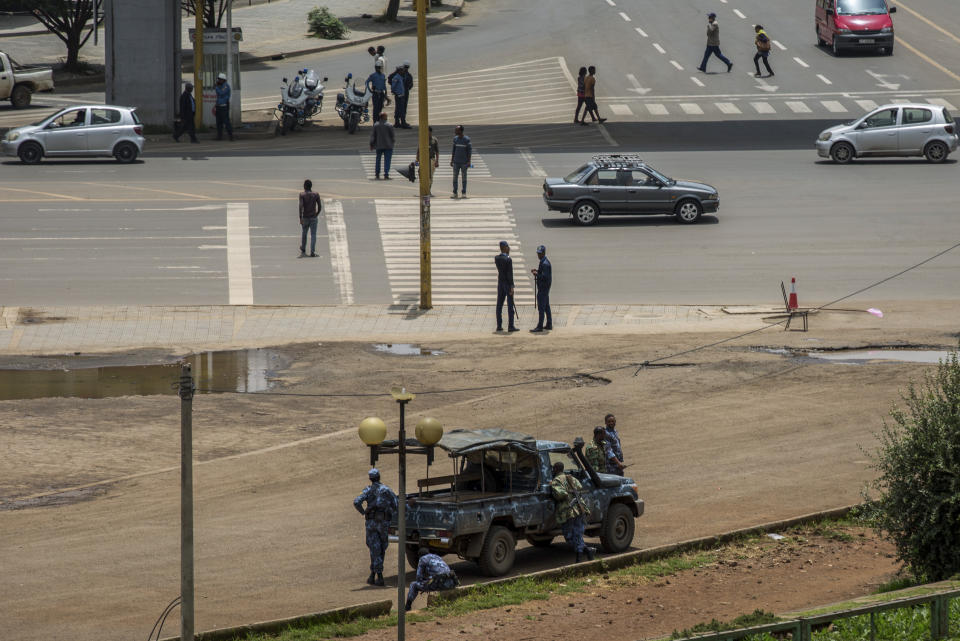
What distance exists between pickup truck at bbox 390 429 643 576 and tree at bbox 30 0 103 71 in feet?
138

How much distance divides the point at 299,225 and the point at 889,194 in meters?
15.2

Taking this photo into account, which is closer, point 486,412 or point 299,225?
point 486,412

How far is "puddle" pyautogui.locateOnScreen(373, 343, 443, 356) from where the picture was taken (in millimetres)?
25156

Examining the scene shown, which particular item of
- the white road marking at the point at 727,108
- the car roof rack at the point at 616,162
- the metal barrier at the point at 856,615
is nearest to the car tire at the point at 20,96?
the white road marking at the point at 727,108

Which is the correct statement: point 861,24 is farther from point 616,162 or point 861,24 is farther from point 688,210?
point 616,162

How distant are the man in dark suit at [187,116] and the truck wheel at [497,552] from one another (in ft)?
98.2

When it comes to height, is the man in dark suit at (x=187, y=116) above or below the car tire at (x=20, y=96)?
below

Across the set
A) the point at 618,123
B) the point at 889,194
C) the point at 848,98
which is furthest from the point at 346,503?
the point at 848,98

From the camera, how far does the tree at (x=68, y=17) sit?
52.2m

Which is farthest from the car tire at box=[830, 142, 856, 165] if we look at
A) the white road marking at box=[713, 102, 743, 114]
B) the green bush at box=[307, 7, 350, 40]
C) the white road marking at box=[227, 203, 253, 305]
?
the green bush at box=[307, 7, 350, 40]

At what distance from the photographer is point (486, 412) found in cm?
2120

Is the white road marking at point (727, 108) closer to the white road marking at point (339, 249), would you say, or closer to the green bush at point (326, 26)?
the white road marking at point (339, 249)

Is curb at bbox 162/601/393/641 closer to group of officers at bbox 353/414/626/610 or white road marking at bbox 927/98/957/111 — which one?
group of officers at bbox 353/414/626/610

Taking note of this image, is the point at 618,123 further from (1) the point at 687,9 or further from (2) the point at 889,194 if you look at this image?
(1) the point at 687,9
